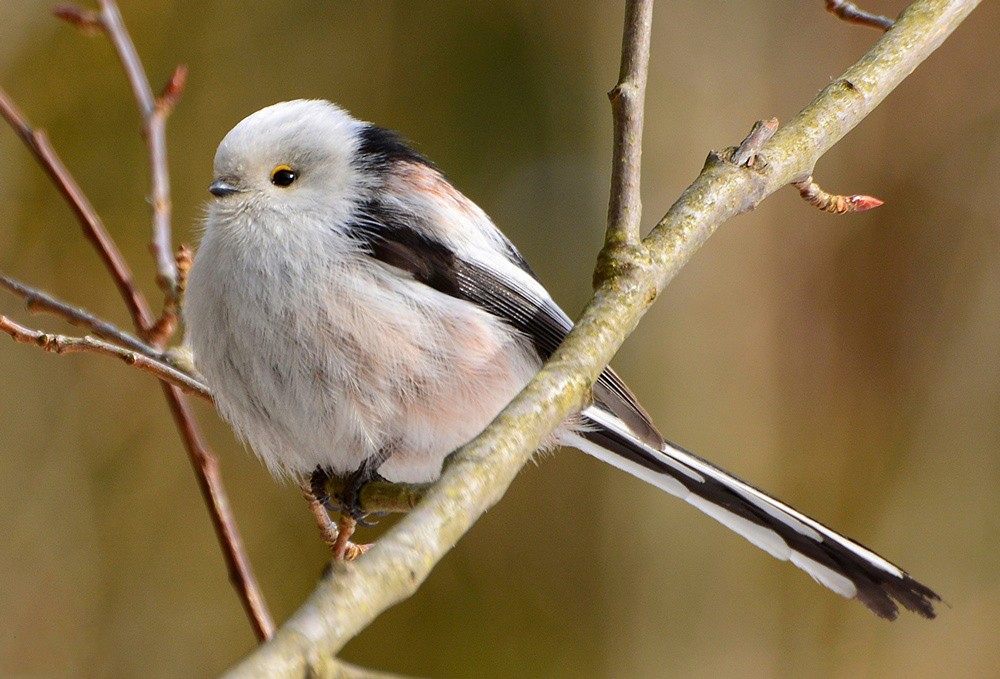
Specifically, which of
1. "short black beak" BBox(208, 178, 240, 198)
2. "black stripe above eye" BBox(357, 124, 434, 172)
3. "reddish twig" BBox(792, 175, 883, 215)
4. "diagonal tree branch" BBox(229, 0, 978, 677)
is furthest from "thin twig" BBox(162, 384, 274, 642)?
"reddish twig" BBox(792, 175, 883, 215)

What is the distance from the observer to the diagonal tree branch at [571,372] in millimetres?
962

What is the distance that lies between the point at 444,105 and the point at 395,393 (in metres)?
3.36

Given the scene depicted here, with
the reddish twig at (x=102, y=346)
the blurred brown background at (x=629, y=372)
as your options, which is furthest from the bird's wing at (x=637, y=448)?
the blurred brown background at (x=629, y=372)

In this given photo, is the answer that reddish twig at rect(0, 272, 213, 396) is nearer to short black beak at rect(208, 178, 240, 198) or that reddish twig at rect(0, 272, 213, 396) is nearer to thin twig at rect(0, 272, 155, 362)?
thin twig at rect(0, 272, 155, 362)

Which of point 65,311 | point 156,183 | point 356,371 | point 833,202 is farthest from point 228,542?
point 833,202

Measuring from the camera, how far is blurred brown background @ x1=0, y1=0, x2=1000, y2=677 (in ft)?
13.7

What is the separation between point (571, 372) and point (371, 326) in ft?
2.06

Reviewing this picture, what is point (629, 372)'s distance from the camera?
14.3 ft

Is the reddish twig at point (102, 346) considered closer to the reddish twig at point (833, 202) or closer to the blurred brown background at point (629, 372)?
the reddish twig at point (833, 202)

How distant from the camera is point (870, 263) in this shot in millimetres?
4668

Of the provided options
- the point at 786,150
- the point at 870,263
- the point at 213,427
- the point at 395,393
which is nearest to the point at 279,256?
the point at 395,393

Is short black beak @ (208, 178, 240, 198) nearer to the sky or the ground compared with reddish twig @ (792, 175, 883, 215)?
nearer to the ground

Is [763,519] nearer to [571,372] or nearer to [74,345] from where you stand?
[571,372]

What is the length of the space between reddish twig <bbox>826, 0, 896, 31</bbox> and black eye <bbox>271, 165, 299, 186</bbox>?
128cm
